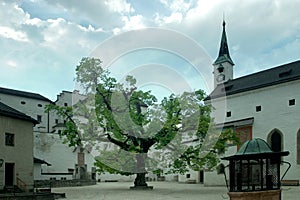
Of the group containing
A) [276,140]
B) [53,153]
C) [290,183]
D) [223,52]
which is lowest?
[290,183]

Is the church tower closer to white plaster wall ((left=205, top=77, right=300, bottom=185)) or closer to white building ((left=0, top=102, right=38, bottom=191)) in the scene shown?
white plaster wall ((left=205, top=77, right=300, bottom=185))

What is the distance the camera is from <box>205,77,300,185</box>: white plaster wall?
34188 millimetres

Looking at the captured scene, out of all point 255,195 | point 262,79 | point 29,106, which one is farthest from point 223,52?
point 255,195

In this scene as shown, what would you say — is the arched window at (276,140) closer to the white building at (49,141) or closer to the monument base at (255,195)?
the white building at (49,141)

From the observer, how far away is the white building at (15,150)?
82.5ft

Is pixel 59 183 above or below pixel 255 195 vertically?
below

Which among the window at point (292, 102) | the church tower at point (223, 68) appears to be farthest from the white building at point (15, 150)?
the church tower at point (223, 68)

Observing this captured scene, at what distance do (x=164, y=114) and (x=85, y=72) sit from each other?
6883 millimetres

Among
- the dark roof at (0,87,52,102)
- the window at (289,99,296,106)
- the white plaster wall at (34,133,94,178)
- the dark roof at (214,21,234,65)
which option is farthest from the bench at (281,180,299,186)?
the dark roof at (0,87,52,102)

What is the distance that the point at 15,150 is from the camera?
86.1 feet

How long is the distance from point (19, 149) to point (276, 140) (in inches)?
917

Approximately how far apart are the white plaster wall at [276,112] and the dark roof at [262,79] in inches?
19.1

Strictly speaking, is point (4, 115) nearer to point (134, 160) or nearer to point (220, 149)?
point (134, 160)

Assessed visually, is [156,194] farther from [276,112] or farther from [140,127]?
[276,112]
